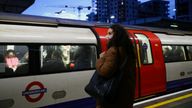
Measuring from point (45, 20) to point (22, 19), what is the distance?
603 millimetres

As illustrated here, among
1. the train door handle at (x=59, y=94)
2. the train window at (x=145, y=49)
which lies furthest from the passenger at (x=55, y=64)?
the train window at (x=145, y=49)

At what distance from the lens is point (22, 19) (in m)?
5.77

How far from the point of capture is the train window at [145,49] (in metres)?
8.26

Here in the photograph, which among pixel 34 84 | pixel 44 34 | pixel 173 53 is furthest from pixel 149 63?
pixel 34 84

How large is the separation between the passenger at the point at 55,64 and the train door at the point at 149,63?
2391 millimetres

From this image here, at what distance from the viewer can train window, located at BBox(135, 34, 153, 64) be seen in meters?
8.26

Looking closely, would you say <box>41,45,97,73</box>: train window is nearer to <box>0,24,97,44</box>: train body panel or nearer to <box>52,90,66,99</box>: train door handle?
<box>0,24,97,44</box>: train body panel

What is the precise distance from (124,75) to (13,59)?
9.15 ft

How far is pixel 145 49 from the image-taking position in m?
8.50

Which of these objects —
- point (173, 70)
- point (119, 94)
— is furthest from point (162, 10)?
point (119, 94)

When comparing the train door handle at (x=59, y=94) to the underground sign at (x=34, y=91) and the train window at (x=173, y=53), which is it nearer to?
the underground sign at (x=34, y=91)

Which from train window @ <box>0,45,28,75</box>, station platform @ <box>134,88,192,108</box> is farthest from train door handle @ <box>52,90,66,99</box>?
station platform @ <box>134,88,192,108</box>

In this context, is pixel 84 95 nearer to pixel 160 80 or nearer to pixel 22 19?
pixel 22 19

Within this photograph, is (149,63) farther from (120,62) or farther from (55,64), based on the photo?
(120,62)
